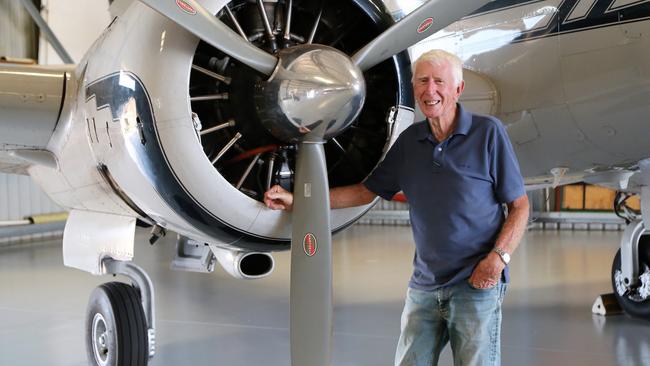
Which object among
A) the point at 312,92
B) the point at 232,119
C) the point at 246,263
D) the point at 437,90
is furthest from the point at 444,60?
the point at 246,263

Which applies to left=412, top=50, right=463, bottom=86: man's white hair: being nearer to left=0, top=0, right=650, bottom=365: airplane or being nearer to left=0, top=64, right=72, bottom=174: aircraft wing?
left=0, top=0, right=650, bottom=365: airplane

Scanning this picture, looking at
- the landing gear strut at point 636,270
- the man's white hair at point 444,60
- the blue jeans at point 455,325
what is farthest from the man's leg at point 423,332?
the landing gear strut at point 636,270

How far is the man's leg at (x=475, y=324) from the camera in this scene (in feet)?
8.91

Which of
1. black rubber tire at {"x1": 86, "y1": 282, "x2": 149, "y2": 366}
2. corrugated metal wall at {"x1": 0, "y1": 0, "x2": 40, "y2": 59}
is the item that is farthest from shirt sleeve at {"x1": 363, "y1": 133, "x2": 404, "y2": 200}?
corrugated metal wall at {"x1": 0, "y1": 0, "x2": 40, "y2": 59}

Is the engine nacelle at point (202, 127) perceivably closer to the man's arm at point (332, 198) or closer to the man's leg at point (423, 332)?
the man's arm at point (332, 198)

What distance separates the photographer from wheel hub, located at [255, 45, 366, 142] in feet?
10.7

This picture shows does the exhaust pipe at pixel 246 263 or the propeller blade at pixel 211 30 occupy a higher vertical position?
the propeller blade at pixel 211 30

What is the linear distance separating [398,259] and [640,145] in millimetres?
7938

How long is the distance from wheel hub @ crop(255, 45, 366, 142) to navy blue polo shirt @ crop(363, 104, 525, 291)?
0.55m

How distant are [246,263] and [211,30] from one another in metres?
1.84

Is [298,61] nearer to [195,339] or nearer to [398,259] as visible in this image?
[195,339]

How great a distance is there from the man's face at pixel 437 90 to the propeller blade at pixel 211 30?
2.90 ft

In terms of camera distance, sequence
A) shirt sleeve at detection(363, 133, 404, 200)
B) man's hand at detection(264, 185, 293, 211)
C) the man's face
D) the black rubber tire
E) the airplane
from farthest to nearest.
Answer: the black rubber tire, man's hand at detection(264, 185, 293, 211), the airplane, shirt sleeve at detection(363, 133, 404, 200), the man's face

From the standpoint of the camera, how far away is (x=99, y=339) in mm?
5141
